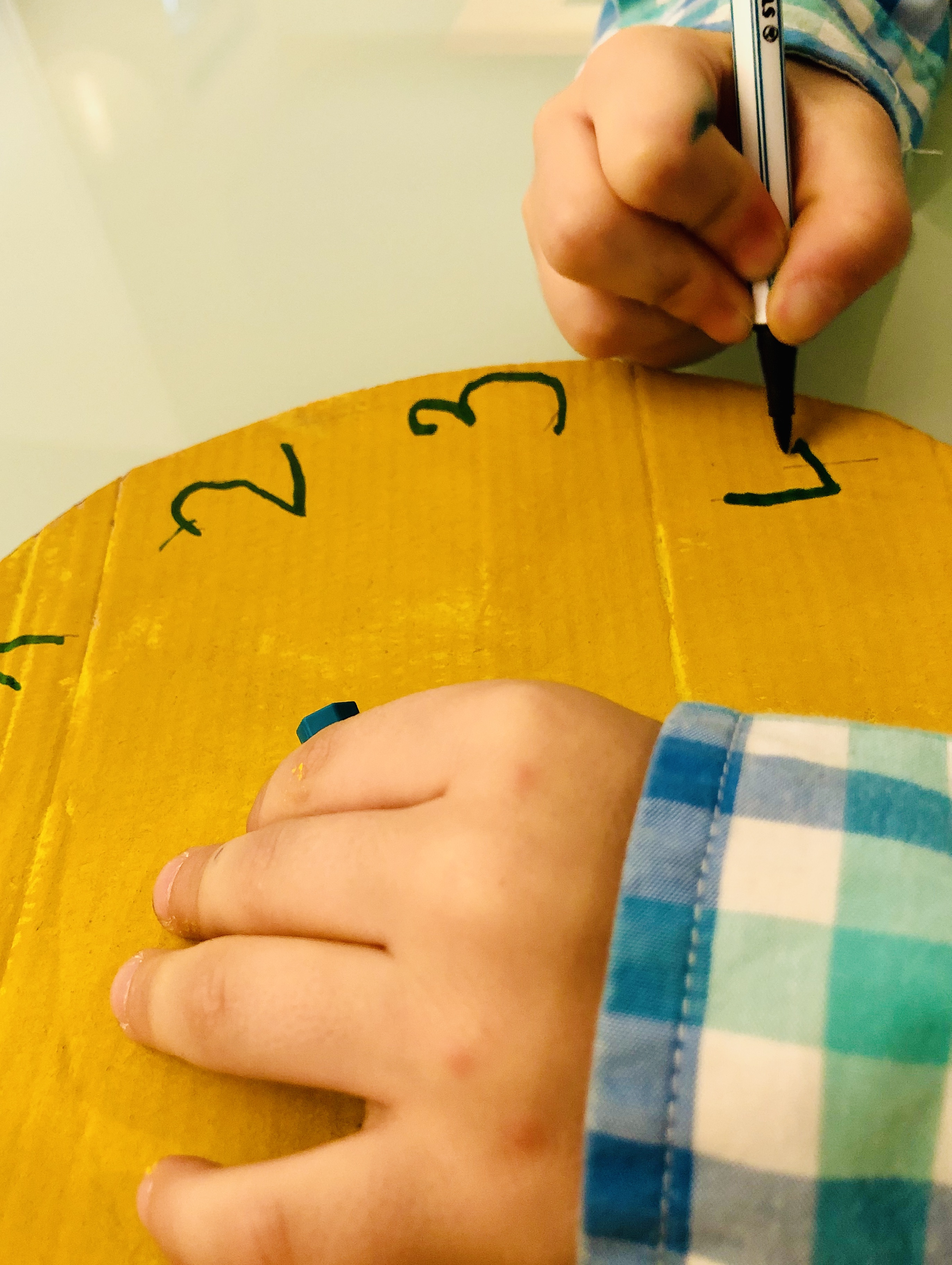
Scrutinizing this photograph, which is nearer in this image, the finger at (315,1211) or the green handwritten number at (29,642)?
the finger at (315,1211)

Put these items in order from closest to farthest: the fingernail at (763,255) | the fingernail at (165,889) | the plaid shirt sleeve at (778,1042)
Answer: the plaid shirt sleeve at (778,1042) < the fingernail at (165,889) < the fingernail at (763,255)

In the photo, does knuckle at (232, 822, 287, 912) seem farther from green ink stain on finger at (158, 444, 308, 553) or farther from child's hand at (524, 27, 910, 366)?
child's hand at (524, 27, 910, 366)

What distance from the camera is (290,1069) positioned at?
253mm

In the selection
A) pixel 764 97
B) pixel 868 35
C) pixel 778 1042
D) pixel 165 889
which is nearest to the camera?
pixel 778 1042

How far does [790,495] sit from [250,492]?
0.80 ft

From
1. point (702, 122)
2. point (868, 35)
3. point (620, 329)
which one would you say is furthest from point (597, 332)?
point (868, 35)

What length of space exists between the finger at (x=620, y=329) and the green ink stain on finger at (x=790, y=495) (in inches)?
3.9

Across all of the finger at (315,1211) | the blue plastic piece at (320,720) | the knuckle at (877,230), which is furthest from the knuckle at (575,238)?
the finger at (315,1211)

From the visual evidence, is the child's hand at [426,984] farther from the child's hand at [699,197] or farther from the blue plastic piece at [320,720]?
the child's hand at [699,197]

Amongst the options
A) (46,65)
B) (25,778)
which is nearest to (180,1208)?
(25,778)

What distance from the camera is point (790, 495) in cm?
43

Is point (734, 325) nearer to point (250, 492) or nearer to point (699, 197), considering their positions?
point (699, 197)

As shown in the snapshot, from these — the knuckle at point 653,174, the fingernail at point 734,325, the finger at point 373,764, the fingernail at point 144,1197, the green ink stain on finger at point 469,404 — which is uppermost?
the knuckle at point 653,174

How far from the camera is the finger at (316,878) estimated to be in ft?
0.82
